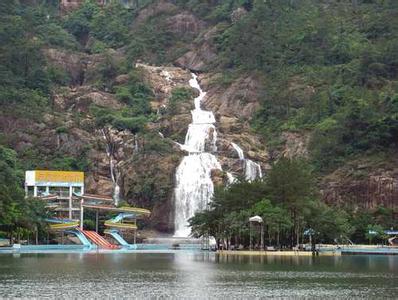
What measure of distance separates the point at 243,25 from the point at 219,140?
28.2 meters

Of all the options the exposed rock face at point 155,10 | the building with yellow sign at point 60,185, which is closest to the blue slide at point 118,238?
the building with yellow sign at point 60,185

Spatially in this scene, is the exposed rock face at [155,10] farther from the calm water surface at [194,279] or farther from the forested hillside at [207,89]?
the calm water surface at [194,279]

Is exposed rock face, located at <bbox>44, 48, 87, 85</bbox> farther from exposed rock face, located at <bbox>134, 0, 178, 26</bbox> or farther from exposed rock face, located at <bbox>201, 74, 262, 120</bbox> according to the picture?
exposed rock face, located at <bbox>201, 74, 262, 120</bbox>

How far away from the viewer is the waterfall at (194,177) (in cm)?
10006

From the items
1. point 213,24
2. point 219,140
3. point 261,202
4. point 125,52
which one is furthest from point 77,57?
point 261,202

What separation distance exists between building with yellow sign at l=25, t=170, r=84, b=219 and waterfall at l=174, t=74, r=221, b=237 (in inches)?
439

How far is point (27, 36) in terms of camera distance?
129625 millimetres

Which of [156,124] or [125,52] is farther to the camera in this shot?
[125,52]

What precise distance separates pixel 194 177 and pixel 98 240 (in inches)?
598

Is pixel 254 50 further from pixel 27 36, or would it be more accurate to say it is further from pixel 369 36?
pixel 27 36

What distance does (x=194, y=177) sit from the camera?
4021 inches

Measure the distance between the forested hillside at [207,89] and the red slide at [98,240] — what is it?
8.95 m

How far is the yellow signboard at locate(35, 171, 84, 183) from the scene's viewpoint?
96.2 metres

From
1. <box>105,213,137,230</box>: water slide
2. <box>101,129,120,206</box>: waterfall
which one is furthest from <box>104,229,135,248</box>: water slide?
<box>101,129,120,206</box>: waterfall
